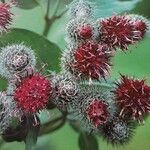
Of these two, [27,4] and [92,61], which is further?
[27,4]

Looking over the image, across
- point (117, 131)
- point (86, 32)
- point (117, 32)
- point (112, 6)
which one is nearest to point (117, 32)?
point (117, 32)

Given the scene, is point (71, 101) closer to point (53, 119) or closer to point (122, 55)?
point (53, 119)

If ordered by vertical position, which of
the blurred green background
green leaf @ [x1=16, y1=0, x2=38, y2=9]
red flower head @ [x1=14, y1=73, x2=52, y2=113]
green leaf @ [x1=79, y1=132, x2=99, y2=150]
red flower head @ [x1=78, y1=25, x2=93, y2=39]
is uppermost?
red flower head @ [x1=78, y1=25, x2=93, y2=39]

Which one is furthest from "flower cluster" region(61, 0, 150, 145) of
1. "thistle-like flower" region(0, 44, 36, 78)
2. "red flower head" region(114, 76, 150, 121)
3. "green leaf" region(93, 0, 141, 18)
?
"green leaf" region(93, 0, 141, 18)

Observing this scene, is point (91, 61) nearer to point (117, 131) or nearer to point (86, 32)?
point (86, 32)

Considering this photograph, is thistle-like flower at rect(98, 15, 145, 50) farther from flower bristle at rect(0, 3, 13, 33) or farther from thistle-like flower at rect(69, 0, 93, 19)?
flower bristle at rect(0, 3, 13, 33)

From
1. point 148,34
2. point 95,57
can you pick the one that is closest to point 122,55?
point 148,34
